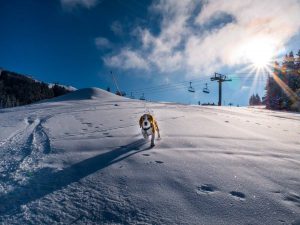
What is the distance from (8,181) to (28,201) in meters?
0.73

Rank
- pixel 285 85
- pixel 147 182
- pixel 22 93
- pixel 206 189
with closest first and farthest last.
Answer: pixel 206 189
pixel 147 182
pixel 285 85
pixel 22 93

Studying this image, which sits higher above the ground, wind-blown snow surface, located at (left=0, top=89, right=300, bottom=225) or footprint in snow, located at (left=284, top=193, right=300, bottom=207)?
wind-blown snow surface, located at (left=0, top=89, right=300, bottom=225)

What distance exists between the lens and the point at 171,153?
464 cm

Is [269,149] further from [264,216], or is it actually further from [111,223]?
[111,223]

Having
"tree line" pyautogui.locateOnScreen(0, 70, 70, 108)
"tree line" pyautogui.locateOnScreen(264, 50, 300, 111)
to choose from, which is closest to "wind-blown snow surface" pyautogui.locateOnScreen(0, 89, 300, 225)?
"tree line" pyautogui.locateOnScreen(264, 50, 300, 111)

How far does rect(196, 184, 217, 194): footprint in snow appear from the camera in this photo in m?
3.01

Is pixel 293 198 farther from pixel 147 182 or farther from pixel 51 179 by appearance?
pixel 51 179

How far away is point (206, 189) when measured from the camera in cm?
307

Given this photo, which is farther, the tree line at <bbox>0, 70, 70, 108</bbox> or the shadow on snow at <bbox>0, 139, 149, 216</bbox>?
the tree line at <bbox>0, 70, 70, 108</bbox>

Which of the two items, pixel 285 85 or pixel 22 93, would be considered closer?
pixel 285 85

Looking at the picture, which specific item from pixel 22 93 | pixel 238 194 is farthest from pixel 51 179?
pixel 22 93

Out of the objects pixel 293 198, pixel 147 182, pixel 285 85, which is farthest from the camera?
pixel 285 85

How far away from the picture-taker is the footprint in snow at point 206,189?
9.86ft

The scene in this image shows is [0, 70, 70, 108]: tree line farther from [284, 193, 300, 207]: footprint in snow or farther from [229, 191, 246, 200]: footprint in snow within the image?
[284, 193, 300, 207]: footprint in snow
